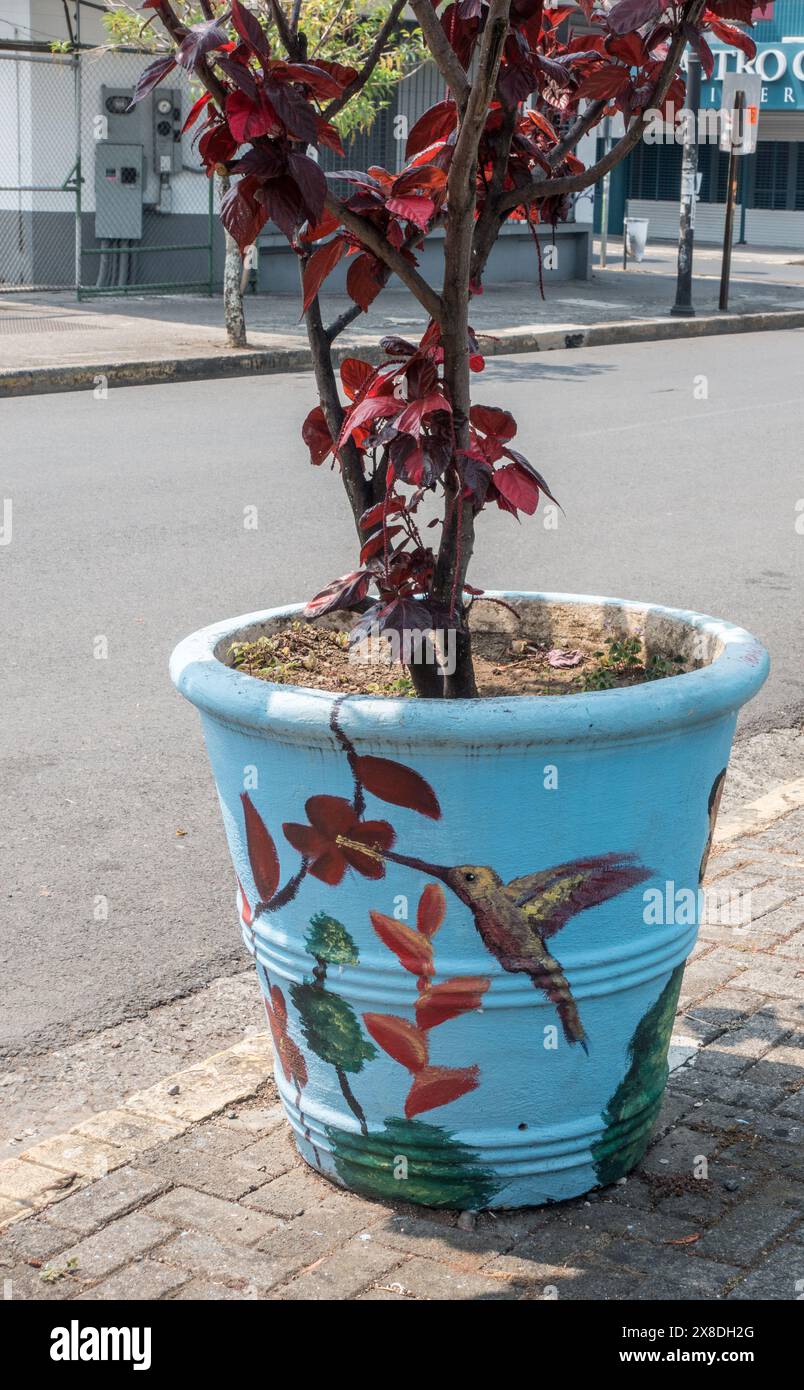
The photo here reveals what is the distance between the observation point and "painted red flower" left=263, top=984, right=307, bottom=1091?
297 centimetres

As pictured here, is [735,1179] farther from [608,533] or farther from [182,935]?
[608,533]

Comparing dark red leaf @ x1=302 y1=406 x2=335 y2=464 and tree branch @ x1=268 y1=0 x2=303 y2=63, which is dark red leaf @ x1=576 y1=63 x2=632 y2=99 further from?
dark red leaf @ x1=302 y1=406 x2=335 y2=464

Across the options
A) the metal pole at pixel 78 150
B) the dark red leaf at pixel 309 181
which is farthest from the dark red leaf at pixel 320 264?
the metal pole at pixel 78 150

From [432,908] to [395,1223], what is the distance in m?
0.59

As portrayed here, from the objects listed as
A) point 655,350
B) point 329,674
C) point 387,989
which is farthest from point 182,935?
point 655,350

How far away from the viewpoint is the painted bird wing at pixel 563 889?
8.87ft

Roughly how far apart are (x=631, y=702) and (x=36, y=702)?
3658 mm

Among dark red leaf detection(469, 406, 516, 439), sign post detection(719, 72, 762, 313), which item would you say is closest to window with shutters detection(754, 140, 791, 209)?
sign post detection(719, 72, 762, 313)

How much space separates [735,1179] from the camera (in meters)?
3.01

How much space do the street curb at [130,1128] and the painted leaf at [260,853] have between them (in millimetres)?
616

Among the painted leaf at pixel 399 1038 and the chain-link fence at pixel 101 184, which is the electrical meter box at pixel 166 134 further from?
the painted leaf at pixel 399 1038

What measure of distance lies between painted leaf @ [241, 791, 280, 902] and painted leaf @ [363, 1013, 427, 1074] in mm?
277
